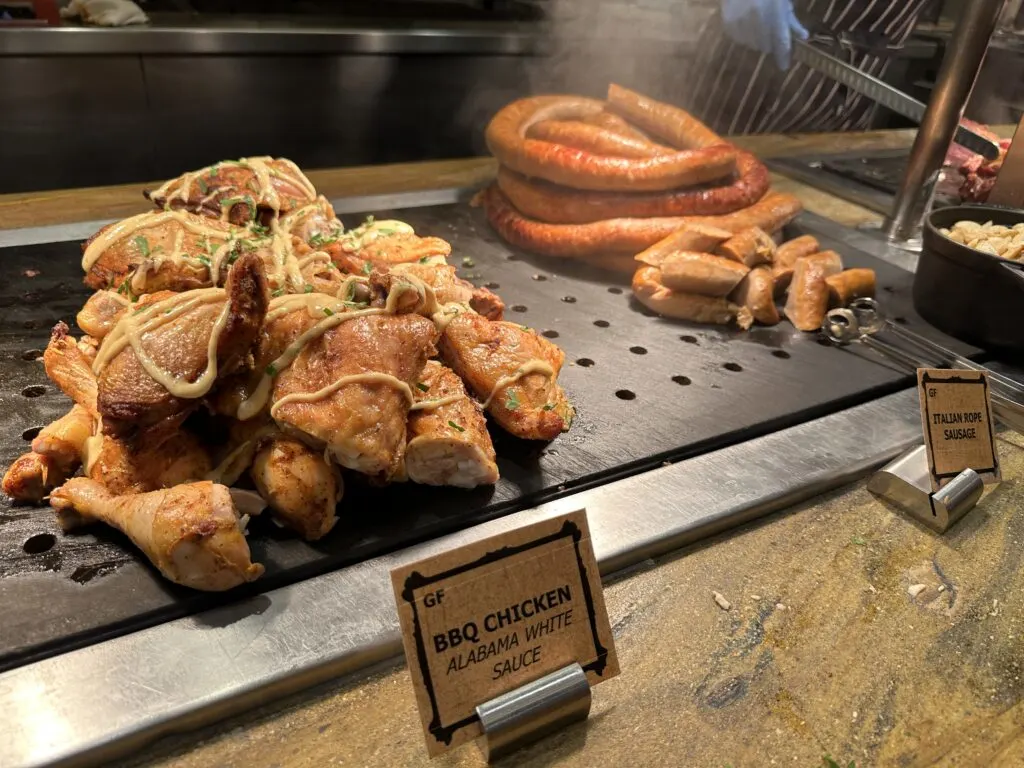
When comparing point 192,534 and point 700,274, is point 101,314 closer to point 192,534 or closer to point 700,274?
point 192,534

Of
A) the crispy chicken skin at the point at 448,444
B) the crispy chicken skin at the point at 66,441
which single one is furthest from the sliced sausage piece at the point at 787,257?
the crispy chicken skin at the point at 66,441

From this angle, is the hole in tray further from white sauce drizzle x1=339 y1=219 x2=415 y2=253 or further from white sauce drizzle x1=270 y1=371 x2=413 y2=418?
white sauce drizzle x1=339 y1=219 x2=415 y2=253

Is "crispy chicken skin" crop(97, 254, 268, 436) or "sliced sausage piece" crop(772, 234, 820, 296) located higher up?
"crispy chicken skin" crop(97, 254, 268, 436)

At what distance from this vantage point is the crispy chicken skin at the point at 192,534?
1.15 metres

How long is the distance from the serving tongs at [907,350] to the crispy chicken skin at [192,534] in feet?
6.24

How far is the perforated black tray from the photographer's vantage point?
1.20m

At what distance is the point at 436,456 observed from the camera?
146 centimetres

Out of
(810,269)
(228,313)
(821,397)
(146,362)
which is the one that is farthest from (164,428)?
(810,269)

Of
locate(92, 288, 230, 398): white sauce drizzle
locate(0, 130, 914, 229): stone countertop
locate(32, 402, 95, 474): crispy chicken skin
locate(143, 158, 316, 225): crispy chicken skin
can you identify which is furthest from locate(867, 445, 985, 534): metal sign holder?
locate(0, 130, 914, 229): stone countertop

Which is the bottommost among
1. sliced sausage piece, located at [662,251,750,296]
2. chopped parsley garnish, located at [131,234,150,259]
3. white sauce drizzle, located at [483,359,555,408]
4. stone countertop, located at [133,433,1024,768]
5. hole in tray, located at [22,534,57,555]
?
stone countertop, located at [133,433,1024,768]

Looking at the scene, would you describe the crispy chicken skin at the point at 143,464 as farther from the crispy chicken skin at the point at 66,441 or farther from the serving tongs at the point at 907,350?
the serving tongs at the point at 907,350

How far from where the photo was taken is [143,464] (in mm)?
1333

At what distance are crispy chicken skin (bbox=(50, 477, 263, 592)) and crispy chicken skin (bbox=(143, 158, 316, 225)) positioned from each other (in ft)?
3.84

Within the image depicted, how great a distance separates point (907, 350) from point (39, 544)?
2.31 m
